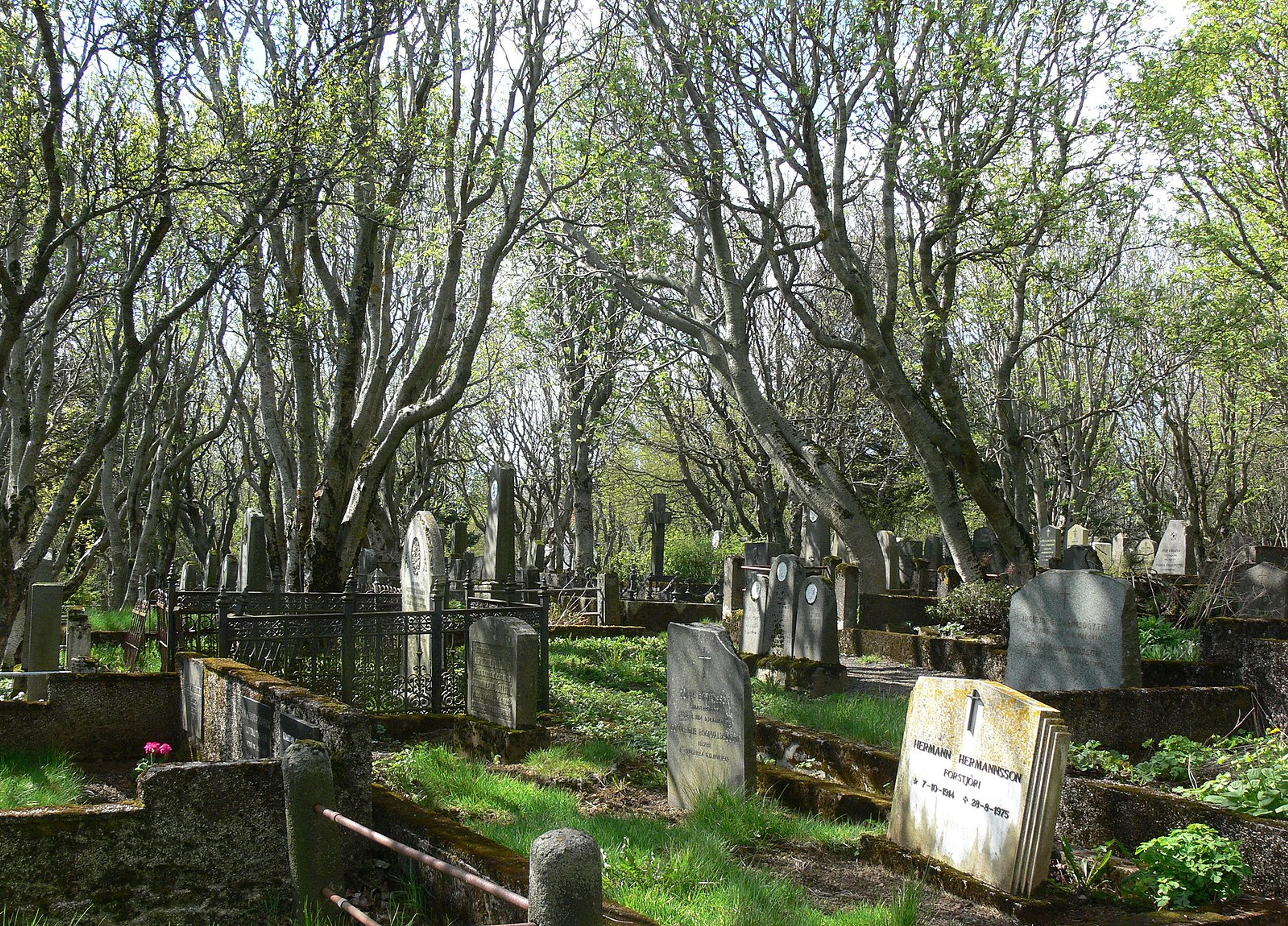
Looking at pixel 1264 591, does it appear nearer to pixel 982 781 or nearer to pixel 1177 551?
pixel 1177 551

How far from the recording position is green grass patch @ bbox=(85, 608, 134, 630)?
16984mm

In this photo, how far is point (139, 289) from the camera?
752 inches

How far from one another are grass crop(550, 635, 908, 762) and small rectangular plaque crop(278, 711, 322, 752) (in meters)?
3.41

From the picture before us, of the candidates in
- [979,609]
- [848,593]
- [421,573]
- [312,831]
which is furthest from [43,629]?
[979,609]

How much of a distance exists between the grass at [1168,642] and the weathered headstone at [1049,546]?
837 cm

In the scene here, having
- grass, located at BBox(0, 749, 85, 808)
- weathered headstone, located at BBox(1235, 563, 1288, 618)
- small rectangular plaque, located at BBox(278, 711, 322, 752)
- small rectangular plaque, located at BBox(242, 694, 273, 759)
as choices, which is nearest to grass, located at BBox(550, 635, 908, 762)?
small rectangular plaque, located at BBox(242, 694, 273, 759)

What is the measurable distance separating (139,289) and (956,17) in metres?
15.0

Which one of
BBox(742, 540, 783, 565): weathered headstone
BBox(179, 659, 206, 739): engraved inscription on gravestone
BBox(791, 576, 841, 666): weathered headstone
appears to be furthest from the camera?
BBox(742, 540, 783, 565): weathered headstone

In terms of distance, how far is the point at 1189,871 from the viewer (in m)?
5.21

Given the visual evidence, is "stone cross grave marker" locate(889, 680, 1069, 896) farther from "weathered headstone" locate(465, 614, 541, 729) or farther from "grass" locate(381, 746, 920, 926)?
"weathered headstone" locate(465, 614, 541, 729)

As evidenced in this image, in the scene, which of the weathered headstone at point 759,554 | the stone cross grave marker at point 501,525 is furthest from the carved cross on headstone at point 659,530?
the stone cross grave marker at point 501,525

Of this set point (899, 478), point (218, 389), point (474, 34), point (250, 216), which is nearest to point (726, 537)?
point (899, 478)

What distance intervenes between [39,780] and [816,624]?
877 centimetres

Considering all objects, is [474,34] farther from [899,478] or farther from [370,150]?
[899,478]
